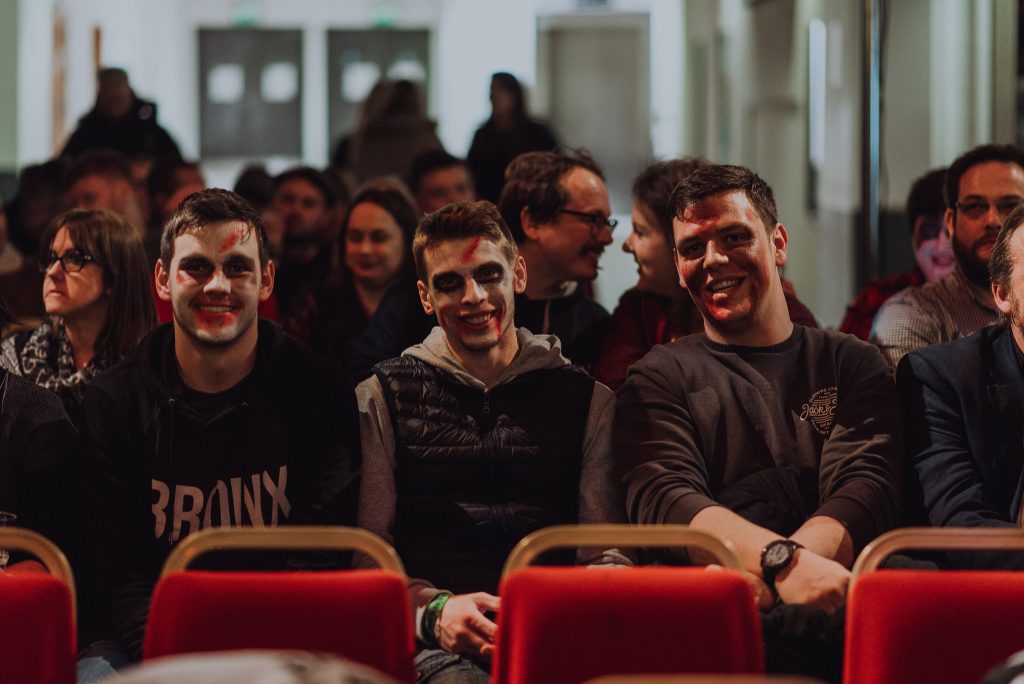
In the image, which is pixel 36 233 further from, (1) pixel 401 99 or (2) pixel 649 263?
(2) pixel 649 263

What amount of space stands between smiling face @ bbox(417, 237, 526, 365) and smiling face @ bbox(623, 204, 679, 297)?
0.72m

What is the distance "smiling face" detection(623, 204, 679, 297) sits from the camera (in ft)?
11.6

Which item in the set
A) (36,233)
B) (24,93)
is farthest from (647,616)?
(24,93)

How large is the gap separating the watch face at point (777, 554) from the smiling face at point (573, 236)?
136cm

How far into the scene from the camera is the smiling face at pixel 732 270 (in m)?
2.87

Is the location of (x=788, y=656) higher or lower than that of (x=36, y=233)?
lower

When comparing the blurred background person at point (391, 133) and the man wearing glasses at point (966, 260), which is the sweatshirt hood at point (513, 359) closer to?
the man wearing glasses at point (966, 260)

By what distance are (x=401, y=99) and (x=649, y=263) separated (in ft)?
11.1

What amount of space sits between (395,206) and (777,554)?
2.11 meters

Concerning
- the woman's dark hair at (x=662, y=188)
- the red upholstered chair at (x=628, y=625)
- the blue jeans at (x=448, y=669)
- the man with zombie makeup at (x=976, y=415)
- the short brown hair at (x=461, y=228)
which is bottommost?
the blue jeans at (x=448, y=669)

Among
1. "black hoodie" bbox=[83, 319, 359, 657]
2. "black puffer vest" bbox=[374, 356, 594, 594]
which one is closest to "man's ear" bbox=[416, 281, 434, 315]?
"black puffer vest" bbox=[374, 356, 594, 594]

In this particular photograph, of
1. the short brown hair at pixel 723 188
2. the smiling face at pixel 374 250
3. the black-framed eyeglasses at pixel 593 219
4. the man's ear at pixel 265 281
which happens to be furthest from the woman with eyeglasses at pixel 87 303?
the short brown hair at pixel 723 188

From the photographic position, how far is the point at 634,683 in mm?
1652

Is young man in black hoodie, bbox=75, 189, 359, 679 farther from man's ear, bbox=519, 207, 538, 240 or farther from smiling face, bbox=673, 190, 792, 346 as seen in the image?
man's ear, bbox=519, 207, 538, 240
